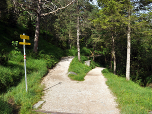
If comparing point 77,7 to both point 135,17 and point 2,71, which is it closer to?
point 135,17

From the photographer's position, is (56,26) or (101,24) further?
(56,26)

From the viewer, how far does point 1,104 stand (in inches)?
168

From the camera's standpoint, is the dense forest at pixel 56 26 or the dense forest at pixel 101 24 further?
the dense forest at pixel 101 24

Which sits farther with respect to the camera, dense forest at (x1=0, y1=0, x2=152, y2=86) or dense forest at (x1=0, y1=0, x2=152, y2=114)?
dense forest at (x1=0, y1=0, x2=152, y2=86)

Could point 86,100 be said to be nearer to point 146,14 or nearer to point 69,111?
point 69,111

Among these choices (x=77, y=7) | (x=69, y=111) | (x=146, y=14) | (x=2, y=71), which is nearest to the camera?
(x=69, y=111)

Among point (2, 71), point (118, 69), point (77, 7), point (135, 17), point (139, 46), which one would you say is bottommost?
point (118, 69)

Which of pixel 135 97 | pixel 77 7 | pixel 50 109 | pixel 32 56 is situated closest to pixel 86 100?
pixel 50 109

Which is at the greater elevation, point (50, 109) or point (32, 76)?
point (32, 76)

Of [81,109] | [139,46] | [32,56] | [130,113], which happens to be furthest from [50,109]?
[139,46]

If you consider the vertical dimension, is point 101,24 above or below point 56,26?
below

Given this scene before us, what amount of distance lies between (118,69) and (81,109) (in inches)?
549

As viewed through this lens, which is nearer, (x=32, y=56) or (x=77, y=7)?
(x=32, y=56)

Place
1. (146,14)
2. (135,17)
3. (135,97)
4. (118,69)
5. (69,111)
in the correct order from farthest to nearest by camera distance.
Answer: (118,69) → (135,17) → (146,14) → (135,97) → (69,111)
